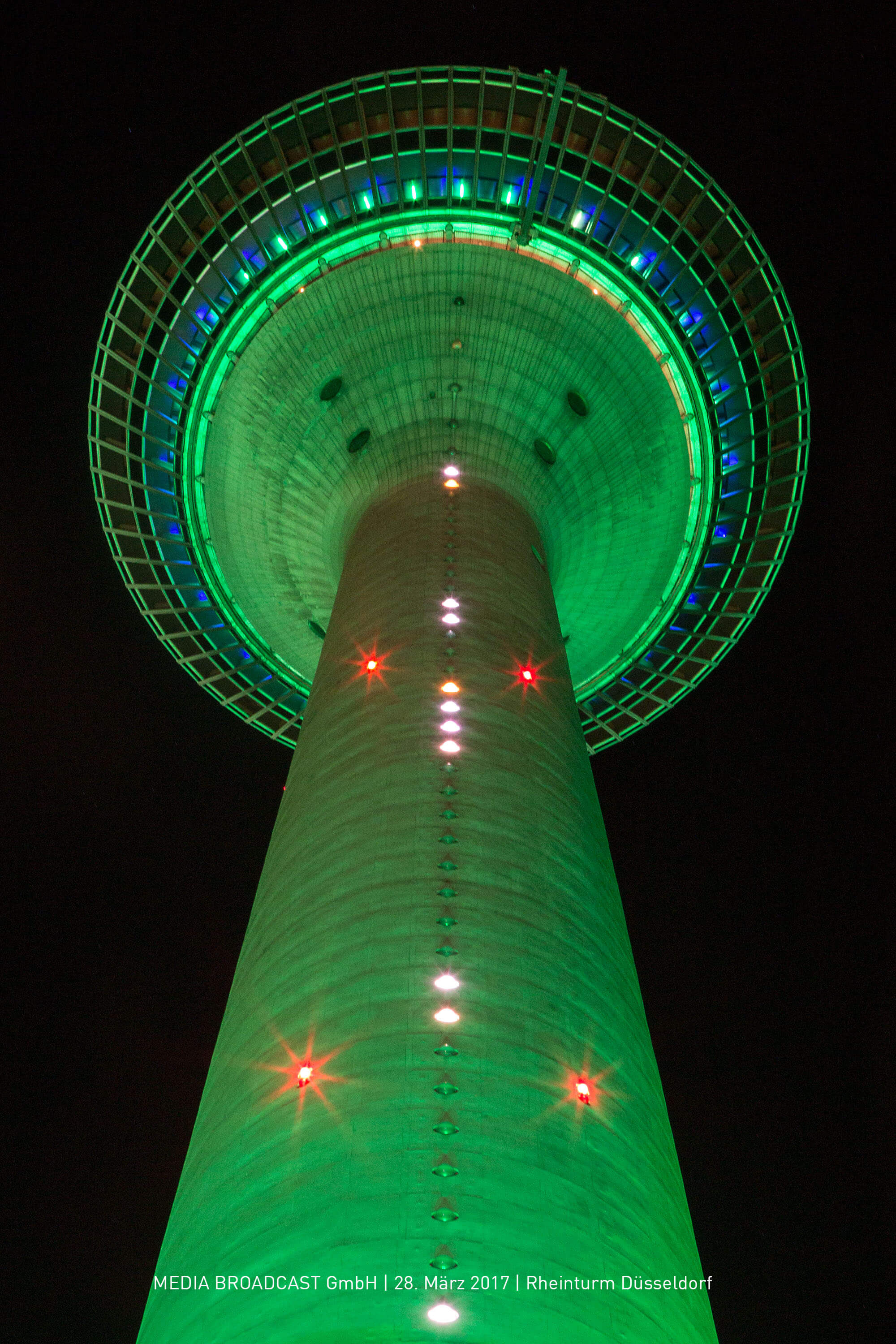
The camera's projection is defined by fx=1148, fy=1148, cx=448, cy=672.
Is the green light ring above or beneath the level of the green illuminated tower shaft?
above

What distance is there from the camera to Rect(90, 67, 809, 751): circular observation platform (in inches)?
1029

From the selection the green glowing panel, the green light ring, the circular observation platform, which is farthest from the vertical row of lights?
the green light ring

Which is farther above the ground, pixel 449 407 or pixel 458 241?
pixel 458 241

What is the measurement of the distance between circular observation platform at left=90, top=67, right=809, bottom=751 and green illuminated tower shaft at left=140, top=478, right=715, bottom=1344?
7.13 meters

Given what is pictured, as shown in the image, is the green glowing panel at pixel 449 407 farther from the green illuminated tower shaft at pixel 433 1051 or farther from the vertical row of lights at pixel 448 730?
the green illuminated tower shaft at pixel 433 1051

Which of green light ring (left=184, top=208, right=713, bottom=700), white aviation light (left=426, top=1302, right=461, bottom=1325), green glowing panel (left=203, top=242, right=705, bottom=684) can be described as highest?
green light ring (left=184, top=208, right=713, bottom=700)

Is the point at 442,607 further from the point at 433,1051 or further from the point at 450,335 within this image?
the point at 433,1051

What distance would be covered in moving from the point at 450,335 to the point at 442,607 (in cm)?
835

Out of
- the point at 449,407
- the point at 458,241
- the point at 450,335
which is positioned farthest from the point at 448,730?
the point at 458,241

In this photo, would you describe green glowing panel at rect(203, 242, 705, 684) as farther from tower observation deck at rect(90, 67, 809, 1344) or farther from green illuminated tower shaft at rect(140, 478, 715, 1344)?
green illuminated tower shaft at rect(140, 478, 715, 1344)

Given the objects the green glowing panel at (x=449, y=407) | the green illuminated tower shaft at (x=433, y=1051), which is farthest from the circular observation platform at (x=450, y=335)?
the green illuminated tower shaft at (x=433, y=1051)

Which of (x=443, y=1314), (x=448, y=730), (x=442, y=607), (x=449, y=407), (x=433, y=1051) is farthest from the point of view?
(x=449, y=407)

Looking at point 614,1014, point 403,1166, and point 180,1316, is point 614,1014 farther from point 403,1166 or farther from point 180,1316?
point 180,1316

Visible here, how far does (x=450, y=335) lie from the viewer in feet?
85.9
